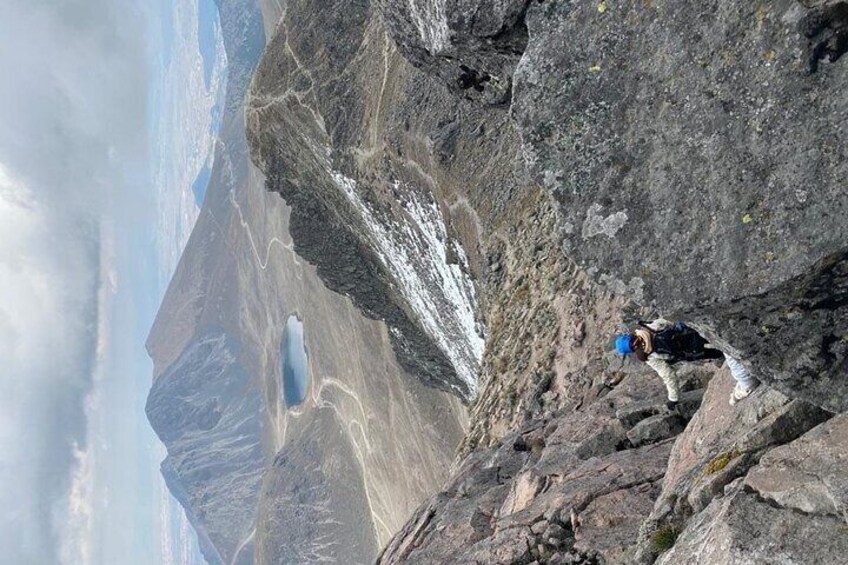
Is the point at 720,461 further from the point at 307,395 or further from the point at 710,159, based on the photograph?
the point at 307,395

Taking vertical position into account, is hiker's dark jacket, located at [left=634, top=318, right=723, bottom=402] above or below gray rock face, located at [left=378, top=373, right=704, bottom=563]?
above

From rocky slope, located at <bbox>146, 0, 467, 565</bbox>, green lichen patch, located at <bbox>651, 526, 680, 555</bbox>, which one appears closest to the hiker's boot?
green lichen patch, located at <bbox>651, 526, 680, 555</bbox>

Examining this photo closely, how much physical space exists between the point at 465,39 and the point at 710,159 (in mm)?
4576

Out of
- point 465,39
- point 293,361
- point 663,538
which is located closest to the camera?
point 663,538

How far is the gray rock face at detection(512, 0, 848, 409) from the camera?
21.6 feet

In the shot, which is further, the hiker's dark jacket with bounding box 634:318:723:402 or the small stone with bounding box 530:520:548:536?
the small stone with bounding box 530:520:548:536

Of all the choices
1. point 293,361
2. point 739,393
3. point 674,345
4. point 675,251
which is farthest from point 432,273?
point 293,361

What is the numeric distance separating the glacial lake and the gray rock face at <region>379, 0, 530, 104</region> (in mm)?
117033

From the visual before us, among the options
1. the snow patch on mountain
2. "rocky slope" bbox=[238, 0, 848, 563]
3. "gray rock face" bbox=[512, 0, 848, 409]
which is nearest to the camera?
"gray rock face" bbox=[512, 0, 848, 409]

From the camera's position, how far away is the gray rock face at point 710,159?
21.6 feet

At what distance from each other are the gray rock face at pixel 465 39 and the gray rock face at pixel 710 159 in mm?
1336

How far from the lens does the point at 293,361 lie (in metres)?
138

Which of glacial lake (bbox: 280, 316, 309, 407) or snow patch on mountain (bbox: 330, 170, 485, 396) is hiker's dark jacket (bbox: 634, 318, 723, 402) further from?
glacial lake (bbox: 280, 316, 309, 407)

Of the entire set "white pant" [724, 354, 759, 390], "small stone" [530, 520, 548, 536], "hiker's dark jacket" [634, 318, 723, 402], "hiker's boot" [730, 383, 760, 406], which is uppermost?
"hiker's dark jacket" [634, 318, 723, 402]
